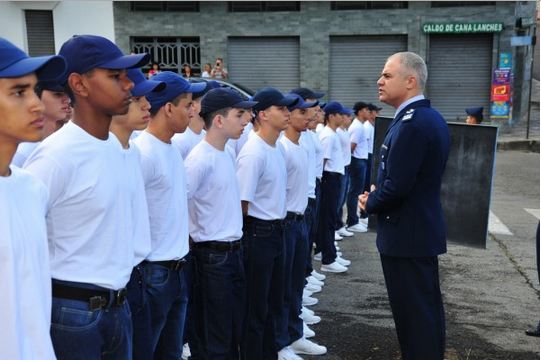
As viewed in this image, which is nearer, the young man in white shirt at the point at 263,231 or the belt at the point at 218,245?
the belt at the point at 218,245

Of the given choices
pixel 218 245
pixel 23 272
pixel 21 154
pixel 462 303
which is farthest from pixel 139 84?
pixel 462 303

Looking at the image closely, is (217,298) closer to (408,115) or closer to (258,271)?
(258,271)

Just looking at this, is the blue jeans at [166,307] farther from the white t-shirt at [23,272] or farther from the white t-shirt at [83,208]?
the white t-shirt at [23,272]

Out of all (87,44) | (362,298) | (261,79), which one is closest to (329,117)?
(362,298)

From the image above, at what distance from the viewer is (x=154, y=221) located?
3.30 m

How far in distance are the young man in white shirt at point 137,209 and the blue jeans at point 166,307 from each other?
9 cm

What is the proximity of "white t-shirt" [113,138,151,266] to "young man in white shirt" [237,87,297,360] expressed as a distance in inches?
55.4

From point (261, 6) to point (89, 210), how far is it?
22.5m

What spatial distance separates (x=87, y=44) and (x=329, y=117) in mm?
6496

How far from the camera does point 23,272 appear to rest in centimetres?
199

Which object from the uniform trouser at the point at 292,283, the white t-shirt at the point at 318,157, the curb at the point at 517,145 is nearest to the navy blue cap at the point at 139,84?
the uniform trouser at the point at 292,283

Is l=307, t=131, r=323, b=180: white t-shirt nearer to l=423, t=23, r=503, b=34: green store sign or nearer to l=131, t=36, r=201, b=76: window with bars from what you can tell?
l=423, t=23, r=503, b=34: green store sign

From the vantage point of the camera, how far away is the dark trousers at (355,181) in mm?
10352

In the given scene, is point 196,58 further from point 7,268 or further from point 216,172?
point 7,268
